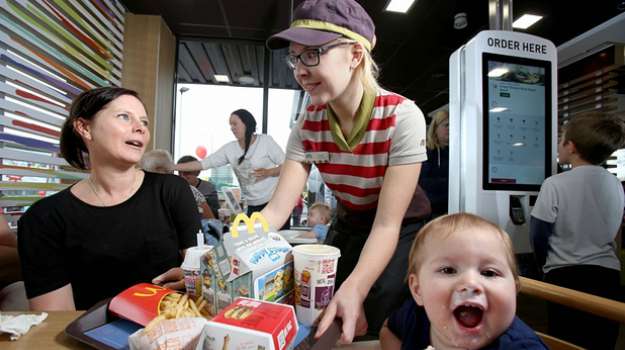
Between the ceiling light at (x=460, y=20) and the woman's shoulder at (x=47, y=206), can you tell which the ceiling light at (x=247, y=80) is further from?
the woman's shoulder at (x=47, y=206)

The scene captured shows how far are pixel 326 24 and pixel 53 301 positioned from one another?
128cm

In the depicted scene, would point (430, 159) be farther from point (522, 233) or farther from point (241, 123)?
point (241, 123)

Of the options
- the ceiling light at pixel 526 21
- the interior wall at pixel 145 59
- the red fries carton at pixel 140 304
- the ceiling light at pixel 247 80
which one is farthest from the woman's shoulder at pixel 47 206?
the ceiling light at pixel 247 80

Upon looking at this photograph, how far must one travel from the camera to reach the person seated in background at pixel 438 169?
8.02 feet

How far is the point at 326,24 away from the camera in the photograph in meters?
1.05

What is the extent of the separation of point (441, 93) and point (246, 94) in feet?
13.2

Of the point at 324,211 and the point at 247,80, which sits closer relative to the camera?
the point at 324,211

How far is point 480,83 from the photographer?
1916mm

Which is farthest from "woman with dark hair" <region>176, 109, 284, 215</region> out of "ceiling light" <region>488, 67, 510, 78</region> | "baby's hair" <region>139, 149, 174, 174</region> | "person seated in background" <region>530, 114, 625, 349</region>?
"person seated in background" <region>530, 114, 625, 349</region>

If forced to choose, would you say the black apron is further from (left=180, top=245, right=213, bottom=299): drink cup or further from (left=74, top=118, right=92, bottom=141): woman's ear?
(left=74, top=118, right=92, bottom=141): woman's ear

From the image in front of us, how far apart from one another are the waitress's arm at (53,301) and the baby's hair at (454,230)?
1.18 m

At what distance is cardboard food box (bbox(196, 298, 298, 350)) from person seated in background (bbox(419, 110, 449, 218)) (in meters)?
1.93

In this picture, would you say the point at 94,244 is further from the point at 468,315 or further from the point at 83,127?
the point at 468,315

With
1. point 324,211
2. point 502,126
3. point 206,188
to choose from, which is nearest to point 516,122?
point 502,126
